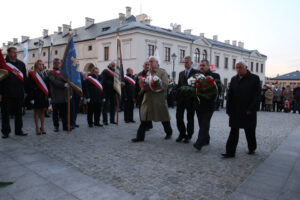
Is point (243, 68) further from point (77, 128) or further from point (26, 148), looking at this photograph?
point (77, 128)

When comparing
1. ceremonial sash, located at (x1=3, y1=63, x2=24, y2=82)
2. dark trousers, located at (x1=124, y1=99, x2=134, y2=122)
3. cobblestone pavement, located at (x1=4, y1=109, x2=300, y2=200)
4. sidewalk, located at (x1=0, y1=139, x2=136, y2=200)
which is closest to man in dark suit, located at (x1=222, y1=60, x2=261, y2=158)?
cobblestone pavement, located at (x1=4, y1=109, x2=300, y2=200)

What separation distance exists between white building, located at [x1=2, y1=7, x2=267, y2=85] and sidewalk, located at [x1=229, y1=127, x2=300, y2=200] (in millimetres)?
24669

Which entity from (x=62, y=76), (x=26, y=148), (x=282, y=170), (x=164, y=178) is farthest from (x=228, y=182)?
(x=62, y=76)

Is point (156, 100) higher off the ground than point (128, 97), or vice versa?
point (156, 100)

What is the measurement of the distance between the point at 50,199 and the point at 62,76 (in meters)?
4.57

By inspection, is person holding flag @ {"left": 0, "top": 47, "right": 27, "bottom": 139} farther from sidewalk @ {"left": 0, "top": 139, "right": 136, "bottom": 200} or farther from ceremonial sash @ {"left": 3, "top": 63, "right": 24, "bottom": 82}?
sidewalk @ {"left": 0, "top": 139, "right": 136, "bottom": 200}

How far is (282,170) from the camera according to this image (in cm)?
439

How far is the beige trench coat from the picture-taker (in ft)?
19.9

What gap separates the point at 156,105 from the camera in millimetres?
6082

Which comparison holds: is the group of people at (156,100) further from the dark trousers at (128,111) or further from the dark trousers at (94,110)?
the dark trousers at (128,111)

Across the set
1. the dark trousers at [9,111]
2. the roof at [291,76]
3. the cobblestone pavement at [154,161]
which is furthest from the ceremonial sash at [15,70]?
the roof at [291,76]

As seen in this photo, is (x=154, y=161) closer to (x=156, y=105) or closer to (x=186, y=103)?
(x=156, y=105)

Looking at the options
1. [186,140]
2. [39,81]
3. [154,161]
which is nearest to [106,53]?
[39,81]

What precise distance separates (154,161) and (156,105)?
5.69ft
